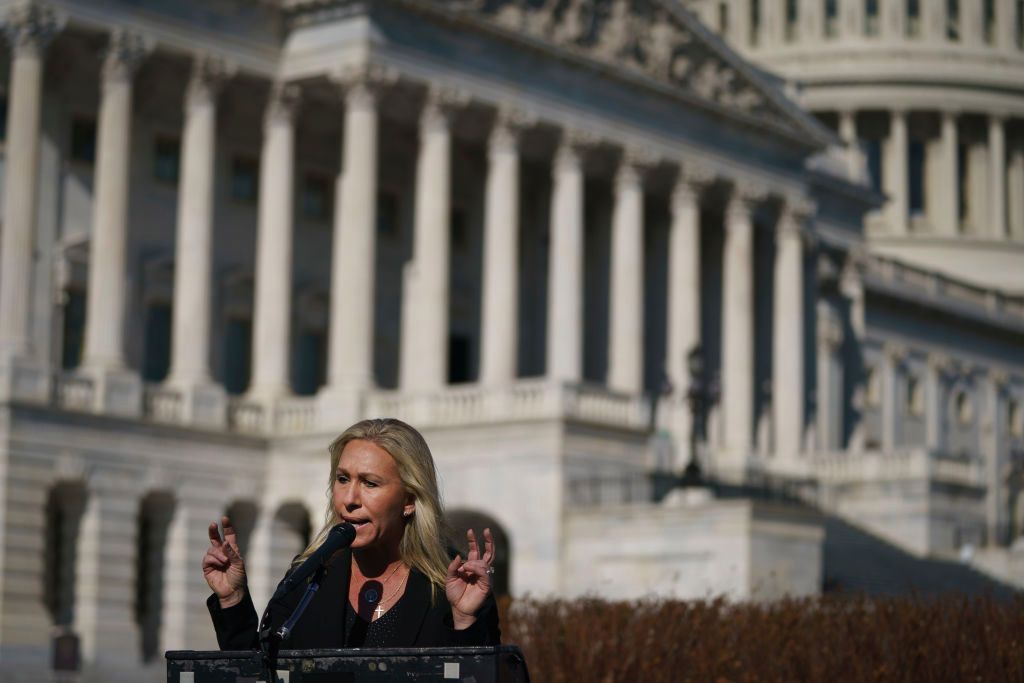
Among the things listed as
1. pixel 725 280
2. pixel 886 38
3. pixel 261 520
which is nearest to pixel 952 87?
pixel 886 38

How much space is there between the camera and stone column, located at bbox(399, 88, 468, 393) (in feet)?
192

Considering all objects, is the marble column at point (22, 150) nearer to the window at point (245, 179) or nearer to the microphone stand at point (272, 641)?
the window at point (245, 179)

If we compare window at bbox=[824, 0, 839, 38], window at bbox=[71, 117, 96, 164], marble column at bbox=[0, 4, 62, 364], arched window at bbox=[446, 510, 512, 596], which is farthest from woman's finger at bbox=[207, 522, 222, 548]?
window at bbox=[824, 0, 839, 38]

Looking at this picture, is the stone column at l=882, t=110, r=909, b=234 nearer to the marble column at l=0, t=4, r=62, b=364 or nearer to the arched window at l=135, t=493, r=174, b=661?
the arched window at l=135, t=493, r=174, b=661

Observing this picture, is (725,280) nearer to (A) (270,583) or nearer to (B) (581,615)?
(A) (270,583)

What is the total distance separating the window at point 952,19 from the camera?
12612cm

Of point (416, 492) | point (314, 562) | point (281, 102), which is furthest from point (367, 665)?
point (281, 102)

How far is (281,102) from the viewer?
58.9 metres

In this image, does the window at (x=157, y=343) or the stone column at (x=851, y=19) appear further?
the stone column at (x=851, y=19)

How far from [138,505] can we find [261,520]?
4.39 m

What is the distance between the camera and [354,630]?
9203 millimetres

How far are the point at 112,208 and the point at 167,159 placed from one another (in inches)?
231

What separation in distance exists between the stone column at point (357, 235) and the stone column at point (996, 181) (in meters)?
70.6

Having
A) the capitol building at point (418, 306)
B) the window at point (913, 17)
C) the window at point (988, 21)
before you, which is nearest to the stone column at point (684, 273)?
the capitol building at point (418, 306)
